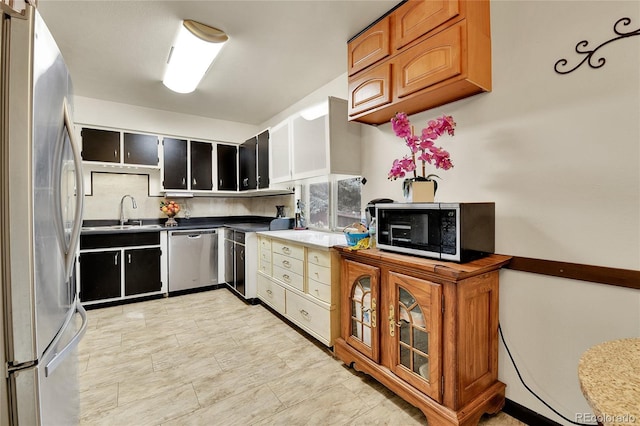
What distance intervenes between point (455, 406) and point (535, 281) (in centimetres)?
78

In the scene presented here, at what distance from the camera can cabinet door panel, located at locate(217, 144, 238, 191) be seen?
4426 millimetres

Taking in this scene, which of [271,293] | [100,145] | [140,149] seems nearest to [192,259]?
[271,293]

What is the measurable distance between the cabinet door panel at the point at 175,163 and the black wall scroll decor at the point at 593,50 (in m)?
4.12

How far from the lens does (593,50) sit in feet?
4.39

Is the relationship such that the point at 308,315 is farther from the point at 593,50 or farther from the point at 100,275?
the point at 100,275

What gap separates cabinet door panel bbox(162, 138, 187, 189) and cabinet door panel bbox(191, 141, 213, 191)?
11 cm

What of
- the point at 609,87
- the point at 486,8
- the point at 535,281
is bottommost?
the point at 535,281

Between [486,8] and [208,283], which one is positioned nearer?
[486,8]

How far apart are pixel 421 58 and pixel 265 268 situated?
254 cm

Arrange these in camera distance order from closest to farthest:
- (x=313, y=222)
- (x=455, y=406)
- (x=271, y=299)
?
1. (x=455, y=406)
2. (x=271, y=299)
3. (x=313, y=222)

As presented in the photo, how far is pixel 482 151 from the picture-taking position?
177 cm

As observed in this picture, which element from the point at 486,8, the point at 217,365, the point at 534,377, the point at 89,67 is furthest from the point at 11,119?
the point at 89,67

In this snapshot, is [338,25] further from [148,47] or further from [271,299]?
[271,299]

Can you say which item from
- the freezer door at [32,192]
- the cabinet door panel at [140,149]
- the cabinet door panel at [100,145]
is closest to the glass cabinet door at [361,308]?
the freezer door at [32,192]
